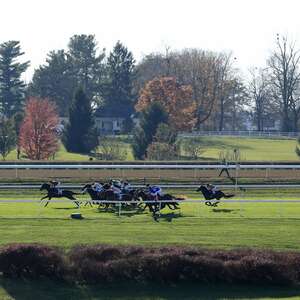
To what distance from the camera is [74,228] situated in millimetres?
19766

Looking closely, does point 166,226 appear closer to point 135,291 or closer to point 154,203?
point 154,203

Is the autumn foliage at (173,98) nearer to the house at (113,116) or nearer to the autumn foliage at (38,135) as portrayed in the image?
the house at (113,116)

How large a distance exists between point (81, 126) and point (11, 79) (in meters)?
28.5

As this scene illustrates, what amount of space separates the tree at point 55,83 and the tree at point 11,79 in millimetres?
1814

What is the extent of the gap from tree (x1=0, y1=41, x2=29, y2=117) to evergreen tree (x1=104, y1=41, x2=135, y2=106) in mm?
10197

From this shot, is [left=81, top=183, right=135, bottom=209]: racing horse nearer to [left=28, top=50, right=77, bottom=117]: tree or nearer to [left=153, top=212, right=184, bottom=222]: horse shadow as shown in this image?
[left=153, top=212, right=184, bottom=222]: horse shadow

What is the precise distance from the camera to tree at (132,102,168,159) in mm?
58375

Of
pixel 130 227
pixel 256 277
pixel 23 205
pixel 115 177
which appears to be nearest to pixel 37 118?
pixel 115 177

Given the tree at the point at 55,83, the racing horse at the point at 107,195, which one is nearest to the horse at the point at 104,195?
the racing horse at the point at 107,195

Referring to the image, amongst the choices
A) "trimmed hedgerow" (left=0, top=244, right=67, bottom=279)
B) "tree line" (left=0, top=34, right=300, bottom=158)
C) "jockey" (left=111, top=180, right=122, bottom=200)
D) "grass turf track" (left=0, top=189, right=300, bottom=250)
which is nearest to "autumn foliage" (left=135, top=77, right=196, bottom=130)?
"tree line" (left=0, top=34, right=300, bottom=158)

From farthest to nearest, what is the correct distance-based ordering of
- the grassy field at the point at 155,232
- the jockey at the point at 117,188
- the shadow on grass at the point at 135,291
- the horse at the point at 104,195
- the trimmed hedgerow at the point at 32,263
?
the horse at the point at 104,195 < the jockey at the point at 117,188 < the trimmed hedgerow at the point at 32,263 < the grassy field at the point at 155,232 < the shadow on grass at the point at 135,291

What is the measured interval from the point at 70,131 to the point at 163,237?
4974cm

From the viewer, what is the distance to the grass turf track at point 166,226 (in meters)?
17.8

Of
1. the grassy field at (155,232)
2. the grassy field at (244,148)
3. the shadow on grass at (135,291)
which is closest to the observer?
the shadow on grass at (135,291)
